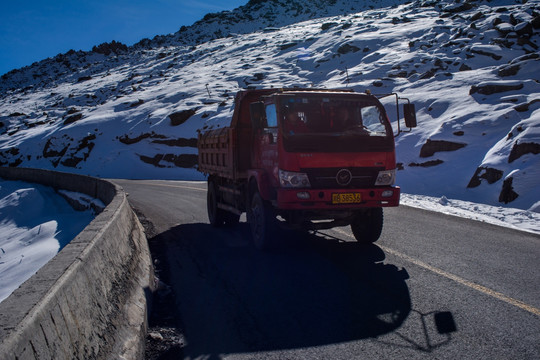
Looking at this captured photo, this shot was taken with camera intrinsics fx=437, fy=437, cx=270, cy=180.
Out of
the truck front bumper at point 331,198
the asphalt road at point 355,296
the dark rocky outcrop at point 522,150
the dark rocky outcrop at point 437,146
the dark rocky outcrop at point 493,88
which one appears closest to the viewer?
the asphalt road at point 355,296

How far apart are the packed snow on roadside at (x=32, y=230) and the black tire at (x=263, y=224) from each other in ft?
12.2

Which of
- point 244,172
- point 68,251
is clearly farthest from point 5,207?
point 68,251

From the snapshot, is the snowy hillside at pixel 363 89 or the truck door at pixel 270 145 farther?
the snowy hillside at pixel 363 89

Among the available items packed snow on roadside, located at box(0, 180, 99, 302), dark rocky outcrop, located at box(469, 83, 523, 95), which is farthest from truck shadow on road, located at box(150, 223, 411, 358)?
dark rocky outcrop, located at box(469, 83, 523, 95)

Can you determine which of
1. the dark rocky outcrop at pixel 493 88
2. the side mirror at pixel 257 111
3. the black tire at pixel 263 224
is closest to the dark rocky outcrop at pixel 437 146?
the dark rocky outcrop at pixel 493 88

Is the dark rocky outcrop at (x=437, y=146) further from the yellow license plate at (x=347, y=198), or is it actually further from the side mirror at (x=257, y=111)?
the side mirror at (x=257, y=111)

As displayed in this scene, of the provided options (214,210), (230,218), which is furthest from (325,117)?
(214,210)

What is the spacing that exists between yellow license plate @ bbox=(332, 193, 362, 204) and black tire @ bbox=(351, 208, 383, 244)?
0.69 m

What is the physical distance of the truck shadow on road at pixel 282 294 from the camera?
392 centimetres

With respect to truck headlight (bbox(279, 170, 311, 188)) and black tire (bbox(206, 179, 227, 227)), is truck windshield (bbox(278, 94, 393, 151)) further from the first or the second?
black tire (bbox(206, 179, 227, 227))

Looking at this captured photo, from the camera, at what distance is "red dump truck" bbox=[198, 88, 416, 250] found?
644 cm

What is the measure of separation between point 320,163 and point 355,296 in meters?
2.22

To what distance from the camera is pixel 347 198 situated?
652 centimetres

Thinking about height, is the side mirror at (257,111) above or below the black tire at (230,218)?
above
